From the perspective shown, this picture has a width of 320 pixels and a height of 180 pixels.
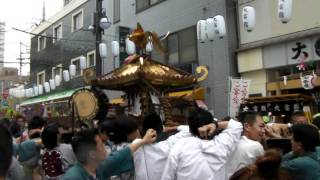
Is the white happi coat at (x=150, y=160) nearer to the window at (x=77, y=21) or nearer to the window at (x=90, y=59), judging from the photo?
the window at (x=90, y=59)

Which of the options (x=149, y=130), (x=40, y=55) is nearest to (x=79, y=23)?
(x=40, y=55)

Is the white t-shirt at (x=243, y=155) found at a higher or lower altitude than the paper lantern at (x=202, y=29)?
lower

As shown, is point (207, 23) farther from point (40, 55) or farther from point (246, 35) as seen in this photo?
point (40, 55)

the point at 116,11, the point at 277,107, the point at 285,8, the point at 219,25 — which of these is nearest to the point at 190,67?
the point at 219,25

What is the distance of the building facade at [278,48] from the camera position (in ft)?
46.3

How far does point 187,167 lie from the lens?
3.92 metres

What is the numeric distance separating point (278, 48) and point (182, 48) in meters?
5.17

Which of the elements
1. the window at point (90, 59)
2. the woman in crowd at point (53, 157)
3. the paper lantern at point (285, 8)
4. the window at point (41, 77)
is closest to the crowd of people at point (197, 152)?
the woman in crowd at point (53, 157)

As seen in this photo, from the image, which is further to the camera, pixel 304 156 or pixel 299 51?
pixel 299 51

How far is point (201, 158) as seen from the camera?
393cm

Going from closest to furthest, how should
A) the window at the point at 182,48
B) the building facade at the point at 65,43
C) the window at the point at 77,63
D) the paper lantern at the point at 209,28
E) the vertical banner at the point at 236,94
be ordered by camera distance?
the vertical banner at the point at 236,94 → the paper lantern at the point at 209,28 → the window at the point at 182,48 → the building facade at the point at 65,43 → the window at the point at 77,63

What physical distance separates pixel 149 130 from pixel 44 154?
185 cm

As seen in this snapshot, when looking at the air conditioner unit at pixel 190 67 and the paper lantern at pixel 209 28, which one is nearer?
the paper lantern at pixel 209 28

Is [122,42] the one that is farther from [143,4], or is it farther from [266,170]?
[266,170]
